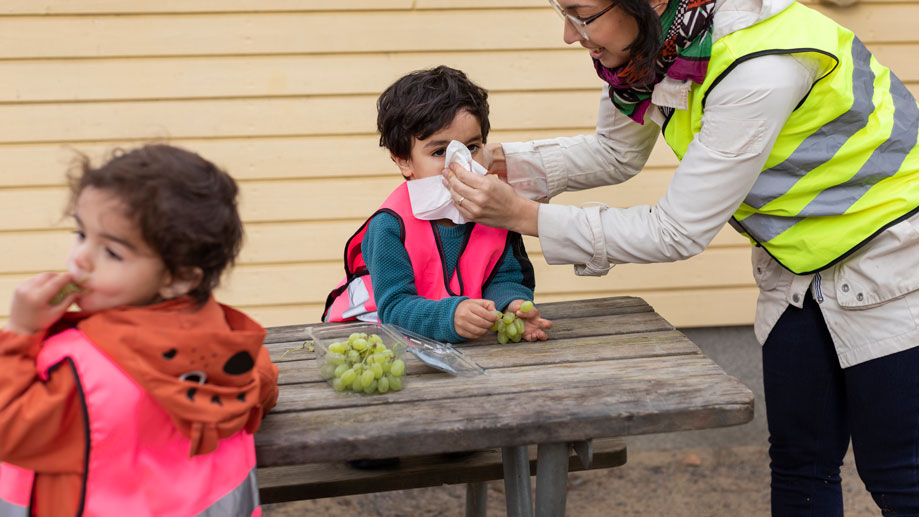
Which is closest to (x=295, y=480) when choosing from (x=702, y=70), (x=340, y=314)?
(x=340, y=314)

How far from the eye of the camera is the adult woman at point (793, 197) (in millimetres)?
1937

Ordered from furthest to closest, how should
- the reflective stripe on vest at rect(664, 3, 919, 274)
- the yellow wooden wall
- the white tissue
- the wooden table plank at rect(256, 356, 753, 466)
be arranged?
1. the yellow wooden wall
2. the white tissue
3. the reflective stripe on vest at rect(664, 3, 919, 274)
4. the wooden table plank at rect(256, 356, 753, 466)

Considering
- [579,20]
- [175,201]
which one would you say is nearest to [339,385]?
[175,201]

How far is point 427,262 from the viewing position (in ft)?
7.86

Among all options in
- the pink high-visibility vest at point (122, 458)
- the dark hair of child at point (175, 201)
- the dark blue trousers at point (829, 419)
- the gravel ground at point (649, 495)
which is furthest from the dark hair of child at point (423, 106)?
the gravel ground at point (649, 495)

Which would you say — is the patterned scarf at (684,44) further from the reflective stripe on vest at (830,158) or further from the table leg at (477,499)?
the table leg at (477,499)

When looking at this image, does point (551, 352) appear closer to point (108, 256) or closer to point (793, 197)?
point (793, 197)

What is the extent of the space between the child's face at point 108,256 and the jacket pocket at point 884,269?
1.51m

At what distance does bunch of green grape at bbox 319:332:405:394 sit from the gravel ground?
1.93m

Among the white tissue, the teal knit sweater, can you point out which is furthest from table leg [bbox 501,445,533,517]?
the white tissue

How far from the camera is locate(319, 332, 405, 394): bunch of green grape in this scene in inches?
73.6

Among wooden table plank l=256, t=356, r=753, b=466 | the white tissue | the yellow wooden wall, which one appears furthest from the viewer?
the yellow wooden wall

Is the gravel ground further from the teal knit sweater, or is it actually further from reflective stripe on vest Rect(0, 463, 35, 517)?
reflective stripe on vest Rect(0, 463, 35, 517)

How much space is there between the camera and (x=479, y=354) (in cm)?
215
